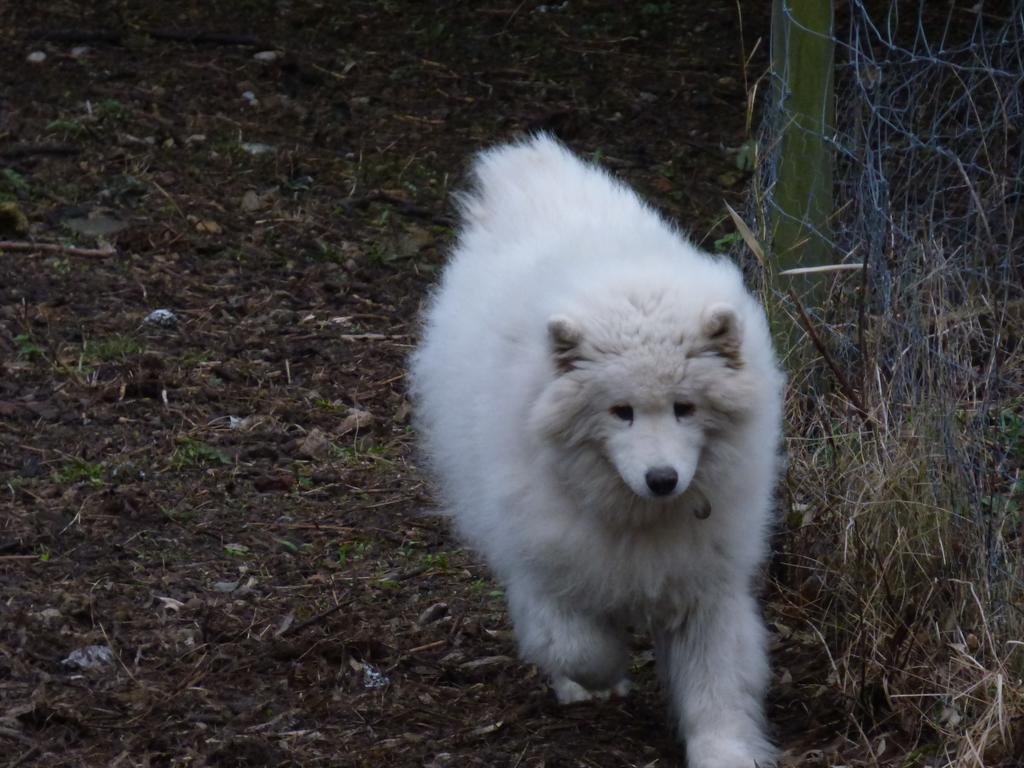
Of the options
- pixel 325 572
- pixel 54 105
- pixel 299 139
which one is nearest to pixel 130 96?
pixel 54 105

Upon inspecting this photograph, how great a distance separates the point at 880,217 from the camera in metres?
5.03

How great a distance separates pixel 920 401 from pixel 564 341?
1.21 m

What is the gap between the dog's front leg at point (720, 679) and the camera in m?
4.35

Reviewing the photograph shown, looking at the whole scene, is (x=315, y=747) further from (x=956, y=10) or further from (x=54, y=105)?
(x=956, y=10)

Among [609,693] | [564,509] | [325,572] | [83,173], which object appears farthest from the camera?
[83,173]

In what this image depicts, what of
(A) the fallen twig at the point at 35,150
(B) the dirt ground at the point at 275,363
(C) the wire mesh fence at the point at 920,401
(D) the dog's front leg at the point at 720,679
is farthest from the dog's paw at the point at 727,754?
(A) the fallen twig at the point at 35,150

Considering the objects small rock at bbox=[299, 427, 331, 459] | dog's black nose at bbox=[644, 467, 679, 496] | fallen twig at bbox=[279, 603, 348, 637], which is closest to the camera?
dog's black nose at bbox=[644, 467, 679, 496]

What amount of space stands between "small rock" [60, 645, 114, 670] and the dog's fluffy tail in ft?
6.11

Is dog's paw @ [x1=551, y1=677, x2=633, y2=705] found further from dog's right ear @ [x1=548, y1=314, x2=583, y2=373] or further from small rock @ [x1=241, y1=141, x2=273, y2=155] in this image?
small rock @ [x1=241, y1=141, x2=273, y2=155]

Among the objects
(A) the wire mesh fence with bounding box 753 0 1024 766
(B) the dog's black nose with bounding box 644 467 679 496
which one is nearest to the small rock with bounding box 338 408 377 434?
(A) the wire mesh fence with bounding box 753 0 1024 766

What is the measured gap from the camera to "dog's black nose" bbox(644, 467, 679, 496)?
392 centimetres

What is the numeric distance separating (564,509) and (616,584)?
10.2 inches

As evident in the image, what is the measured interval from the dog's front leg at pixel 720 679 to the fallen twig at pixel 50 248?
4.73m

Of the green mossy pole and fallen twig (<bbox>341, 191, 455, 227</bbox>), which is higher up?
the green mossy pole
